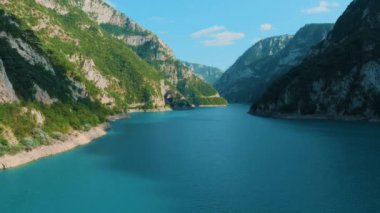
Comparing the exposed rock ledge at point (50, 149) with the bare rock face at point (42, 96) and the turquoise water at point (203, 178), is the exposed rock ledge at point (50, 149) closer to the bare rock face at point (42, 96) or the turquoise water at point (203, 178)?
the turquoise water at point (203, 178)

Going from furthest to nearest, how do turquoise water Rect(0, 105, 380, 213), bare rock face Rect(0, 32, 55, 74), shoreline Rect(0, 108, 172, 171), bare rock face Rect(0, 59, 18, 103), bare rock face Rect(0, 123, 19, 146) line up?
bare rock face Rect(0, 32, 55, 74)
bare rock face Rect(0, 59, 18, 103)
bare rock face Rect(0, 123, 19, 146)
shoreline Rect(0, 108, 172, 171)
turquoise water Rect(0, 105, 380, 213)

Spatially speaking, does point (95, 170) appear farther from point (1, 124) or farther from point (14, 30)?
point (14, 30)

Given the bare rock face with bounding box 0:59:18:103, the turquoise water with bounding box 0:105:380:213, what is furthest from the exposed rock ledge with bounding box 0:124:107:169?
the bare rock face with bounding box 0:59:18:103

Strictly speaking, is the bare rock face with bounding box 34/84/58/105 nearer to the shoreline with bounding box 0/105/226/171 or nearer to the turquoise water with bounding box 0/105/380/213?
the shoreline with bounding box 0/105/226/171

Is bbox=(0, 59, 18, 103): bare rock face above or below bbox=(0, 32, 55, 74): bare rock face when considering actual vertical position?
below

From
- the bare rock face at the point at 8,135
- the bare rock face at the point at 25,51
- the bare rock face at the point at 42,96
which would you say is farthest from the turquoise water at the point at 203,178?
the bare rock face at the point at 25,51

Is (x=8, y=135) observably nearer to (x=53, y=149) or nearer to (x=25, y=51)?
(x=53, y=149)

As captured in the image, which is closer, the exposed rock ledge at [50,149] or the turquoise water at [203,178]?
the turquoise water at [203,178]

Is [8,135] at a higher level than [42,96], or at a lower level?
lower

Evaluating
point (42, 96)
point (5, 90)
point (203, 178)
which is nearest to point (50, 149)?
point (5, 90)
